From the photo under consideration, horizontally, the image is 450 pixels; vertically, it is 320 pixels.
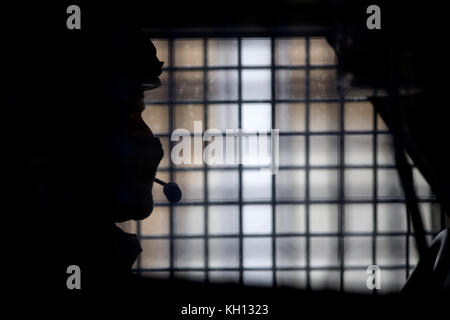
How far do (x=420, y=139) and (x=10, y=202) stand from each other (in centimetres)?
176

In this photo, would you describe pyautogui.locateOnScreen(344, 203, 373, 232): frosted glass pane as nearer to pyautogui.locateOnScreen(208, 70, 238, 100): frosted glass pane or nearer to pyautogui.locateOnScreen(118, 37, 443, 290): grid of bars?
pyautogui.locateOnScreen(118, 37, 443, 290): grid of bars

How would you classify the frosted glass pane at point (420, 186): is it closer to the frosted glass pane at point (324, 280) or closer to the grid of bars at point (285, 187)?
the grid of bars at point (285, 187)

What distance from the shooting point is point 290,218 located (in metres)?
1.80

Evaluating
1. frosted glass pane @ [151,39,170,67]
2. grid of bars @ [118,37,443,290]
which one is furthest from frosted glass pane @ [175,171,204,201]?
frosted glass pane @ [151,39,170,67]

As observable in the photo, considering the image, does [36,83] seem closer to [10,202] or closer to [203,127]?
[10,202]

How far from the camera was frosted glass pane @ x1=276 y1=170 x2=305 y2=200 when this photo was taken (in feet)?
5.89

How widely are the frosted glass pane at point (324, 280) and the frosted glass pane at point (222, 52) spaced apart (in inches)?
48.1

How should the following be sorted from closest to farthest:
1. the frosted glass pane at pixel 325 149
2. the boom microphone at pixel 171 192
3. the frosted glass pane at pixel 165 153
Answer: the boom microphone at pixel 171 192, the frosted glass pane at pixel 165 153, the frosted glass pane at pixel 325 149

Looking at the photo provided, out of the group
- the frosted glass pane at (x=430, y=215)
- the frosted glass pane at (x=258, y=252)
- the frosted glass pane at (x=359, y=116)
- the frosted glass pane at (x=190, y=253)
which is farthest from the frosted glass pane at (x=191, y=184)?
the frosted glass pane at (x=430, y=215)

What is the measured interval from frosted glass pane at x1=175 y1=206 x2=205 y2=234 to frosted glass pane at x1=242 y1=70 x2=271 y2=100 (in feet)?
2.19

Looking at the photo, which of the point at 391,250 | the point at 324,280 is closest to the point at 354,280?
the point at 324,280

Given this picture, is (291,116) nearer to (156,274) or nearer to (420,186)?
(420,186)

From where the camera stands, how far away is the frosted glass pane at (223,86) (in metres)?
1.76
